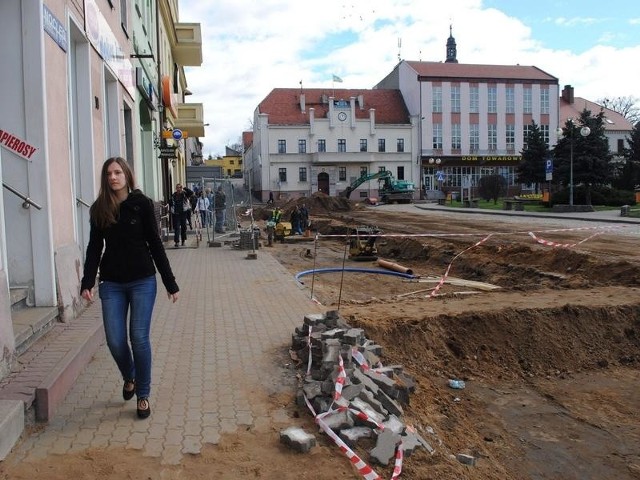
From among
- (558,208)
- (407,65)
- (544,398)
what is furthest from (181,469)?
(407,65)

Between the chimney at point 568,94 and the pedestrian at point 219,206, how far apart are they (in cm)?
7975

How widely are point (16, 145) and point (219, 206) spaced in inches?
617

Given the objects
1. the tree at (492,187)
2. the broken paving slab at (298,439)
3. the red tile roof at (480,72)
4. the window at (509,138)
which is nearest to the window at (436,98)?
the red tile roof at (480,72)

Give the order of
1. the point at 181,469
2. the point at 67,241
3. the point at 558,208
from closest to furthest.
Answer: the point at 181,469
the point at 67,241
the point at 558,208

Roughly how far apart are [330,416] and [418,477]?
75cm

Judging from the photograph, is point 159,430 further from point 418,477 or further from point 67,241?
point 67,241

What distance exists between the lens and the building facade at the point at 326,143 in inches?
2815

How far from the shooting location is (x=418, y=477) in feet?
12.3

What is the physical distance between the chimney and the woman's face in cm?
9538

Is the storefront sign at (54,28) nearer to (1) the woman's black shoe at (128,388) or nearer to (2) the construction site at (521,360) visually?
(1) the woman's black shoe at (128,388)

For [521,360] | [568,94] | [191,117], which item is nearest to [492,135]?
[568,94]

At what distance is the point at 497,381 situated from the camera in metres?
6.83

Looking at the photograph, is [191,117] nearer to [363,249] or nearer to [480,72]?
[363,249]

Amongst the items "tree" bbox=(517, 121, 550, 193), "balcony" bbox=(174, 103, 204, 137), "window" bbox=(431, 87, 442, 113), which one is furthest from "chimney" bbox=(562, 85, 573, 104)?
"balcony" bbox=(174, 103, 204, 137)
